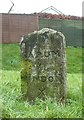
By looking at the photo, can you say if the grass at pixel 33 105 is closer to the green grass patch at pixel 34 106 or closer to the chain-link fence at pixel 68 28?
the green grass patch at pixel 34 106

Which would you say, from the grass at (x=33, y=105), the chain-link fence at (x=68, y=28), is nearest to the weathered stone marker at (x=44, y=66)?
the grass at (x=33, y=105)

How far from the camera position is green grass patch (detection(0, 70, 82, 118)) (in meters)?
6.36

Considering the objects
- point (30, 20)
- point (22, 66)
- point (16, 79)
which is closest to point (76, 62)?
point (30, 20)

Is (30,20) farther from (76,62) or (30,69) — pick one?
(30,69)

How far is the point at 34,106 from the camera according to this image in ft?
24.3

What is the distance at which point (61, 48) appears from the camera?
823cm

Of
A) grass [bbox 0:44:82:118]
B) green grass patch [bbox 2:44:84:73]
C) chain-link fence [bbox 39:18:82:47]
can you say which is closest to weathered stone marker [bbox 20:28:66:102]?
grass [bbox 0:44:82:118]

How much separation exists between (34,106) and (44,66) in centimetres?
107

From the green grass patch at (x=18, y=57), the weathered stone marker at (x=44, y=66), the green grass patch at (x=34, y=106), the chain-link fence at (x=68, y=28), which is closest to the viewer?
the green grass patch at (x=34, y=106)

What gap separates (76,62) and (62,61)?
45.1 ft

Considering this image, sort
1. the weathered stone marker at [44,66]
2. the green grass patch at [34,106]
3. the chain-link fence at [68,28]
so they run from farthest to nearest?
the chain-link fence at [68,28], the weathered stone marker at [44,66], the green grass patch at [34,106]

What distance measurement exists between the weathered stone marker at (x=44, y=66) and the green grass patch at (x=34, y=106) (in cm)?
25

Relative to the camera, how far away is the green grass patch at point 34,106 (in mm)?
6355

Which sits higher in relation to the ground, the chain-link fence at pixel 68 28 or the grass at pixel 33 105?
the chain-link fence at pixel 68 28
